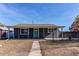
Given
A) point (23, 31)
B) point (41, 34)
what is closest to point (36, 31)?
point (41, 34)

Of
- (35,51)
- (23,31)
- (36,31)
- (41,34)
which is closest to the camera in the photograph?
(35,51)

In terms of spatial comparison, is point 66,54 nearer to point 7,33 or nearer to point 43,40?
point 43,40

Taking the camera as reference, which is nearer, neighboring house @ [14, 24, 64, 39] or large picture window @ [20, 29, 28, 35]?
neighboring house @ [14, 24, 64, 39]

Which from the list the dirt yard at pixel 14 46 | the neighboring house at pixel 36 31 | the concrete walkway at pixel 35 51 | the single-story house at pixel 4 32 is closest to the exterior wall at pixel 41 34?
the neighboring house at pixel 36 31

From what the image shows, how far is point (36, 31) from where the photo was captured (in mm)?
17797

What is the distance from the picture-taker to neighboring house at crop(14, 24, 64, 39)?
16678 millimetres

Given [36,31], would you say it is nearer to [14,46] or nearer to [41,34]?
[41,34]

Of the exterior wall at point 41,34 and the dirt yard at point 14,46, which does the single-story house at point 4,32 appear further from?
the dirt yard at point 14,46

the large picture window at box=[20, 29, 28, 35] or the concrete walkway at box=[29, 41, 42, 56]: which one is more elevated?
the large picture window at box=[20, 29, 28, 35]

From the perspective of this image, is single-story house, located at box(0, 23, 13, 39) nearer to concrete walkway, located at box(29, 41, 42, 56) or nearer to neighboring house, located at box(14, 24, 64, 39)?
neighboring house, located at box(14, 24, 64, 39)

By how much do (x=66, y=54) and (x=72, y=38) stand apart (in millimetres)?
4547

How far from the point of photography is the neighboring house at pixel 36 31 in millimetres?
16678

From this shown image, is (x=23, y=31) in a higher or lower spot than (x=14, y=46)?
higher

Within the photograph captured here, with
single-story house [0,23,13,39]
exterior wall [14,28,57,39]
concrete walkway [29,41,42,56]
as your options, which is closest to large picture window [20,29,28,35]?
exterior wall [14,28,57,39]
